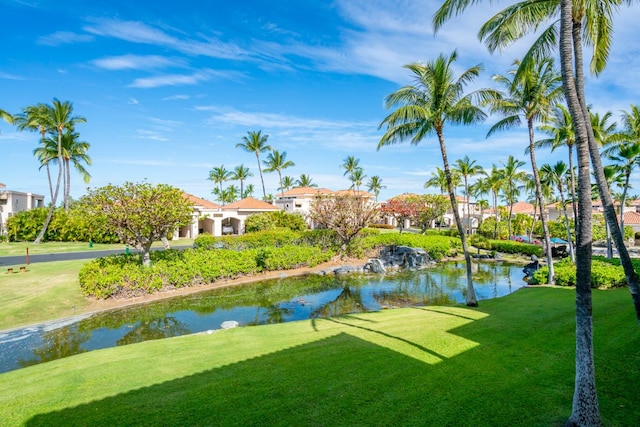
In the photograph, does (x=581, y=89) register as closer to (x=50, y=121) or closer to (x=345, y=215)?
(x=345, y=215)

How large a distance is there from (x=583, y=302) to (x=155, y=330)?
1254cm

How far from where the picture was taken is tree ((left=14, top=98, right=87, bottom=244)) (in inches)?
1283

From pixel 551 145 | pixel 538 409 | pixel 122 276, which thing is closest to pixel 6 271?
pixel 122 276

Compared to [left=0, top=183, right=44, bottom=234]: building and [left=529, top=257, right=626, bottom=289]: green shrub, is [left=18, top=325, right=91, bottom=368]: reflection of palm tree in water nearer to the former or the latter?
[left=529, top=257, right=626, bottom=289]: green shrub

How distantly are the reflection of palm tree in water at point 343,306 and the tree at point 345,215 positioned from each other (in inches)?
389

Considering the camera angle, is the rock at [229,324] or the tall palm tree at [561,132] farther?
the tall palm tree at [561,132]

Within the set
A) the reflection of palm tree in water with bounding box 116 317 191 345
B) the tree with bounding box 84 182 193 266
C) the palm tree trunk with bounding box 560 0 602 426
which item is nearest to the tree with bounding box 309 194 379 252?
the tree with bounding box 84 182 193 266

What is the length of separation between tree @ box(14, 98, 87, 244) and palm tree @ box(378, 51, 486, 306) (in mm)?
35249

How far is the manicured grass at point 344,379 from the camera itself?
468 cm

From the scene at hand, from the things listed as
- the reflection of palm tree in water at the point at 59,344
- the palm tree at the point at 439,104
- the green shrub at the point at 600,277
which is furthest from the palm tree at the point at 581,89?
the reflection of palm tree in water at the point at 59,344

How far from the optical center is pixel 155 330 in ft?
39.5

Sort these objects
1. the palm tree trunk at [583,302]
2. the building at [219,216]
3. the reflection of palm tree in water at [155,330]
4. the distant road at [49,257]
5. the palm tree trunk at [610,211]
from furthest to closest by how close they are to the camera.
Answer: the building at [219,216], the distant road at [49,257], the reflection of palm tree in water at [155,330], the palm tree trunk at [610,211], the palm tree trunk at [583,302]

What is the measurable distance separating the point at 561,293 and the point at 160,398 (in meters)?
14.3

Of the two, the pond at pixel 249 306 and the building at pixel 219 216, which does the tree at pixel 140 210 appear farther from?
the building at pixel 219 216
